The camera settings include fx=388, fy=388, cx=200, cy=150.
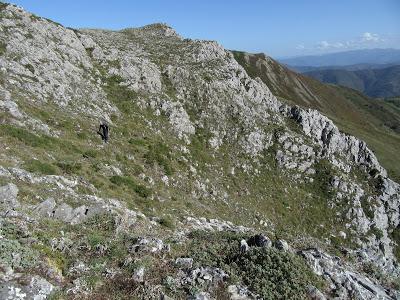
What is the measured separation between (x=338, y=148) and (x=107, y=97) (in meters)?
34.5

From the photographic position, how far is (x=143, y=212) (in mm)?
25438

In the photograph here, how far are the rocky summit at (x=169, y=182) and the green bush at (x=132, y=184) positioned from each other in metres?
0.13

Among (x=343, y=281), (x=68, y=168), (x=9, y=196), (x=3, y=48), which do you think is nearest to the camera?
(x=343, y=281)

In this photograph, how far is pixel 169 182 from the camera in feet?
119

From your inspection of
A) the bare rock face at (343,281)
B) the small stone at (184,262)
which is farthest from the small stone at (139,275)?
the bare rock face at (343,281)

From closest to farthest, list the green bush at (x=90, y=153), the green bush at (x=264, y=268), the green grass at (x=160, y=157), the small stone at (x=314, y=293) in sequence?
1. the green bush at (x=264, y=268)
2. the small stone at (x=314, y=293)
3. the green bush at (x=90, y=153)
4. the green grass at (x=160, y=157)

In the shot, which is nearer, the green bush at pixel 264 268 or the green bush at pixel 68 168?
the green bush at pixel 264 268

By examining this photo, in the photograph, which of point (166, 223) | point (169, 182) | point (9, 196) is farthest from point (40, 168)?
point (169, 182)

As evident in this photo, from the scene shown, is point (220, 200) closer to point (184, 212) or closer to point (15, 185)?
point (184, 212)

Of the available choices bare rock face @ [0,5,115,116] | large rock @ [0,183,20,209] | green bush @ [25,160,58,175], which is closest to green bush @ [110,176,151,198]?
green bush @ [25,160,58,175]

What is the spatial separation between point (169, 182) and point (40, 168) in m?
14.1

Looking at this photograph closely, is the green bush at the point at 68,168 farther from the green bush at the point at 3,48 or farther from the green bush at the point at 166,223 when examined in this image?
the green bush at the point at 3,48

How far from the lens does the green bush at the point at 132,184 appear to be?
2873 centimetres

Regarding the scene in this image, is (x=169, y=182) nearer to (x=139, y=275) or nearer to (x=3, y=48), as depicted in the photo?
(x=139, y=275)
